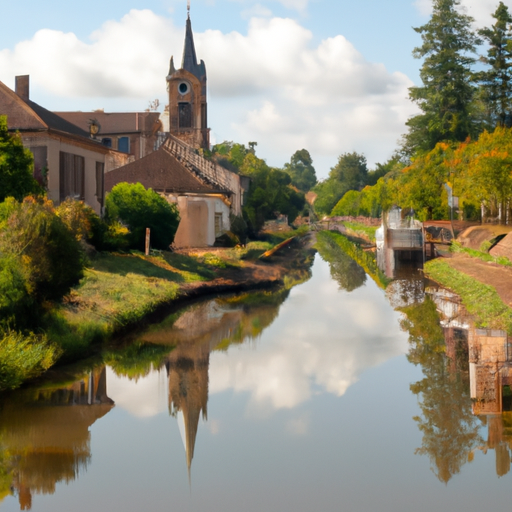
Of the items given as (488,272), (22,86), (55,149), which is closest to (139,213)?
(55,149)

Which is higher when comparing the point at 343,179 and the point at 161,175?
the point at 343,179

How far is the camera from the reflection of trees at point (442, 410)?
10.3 metres

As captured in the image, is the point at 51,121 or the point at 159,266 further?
the point at 51,121

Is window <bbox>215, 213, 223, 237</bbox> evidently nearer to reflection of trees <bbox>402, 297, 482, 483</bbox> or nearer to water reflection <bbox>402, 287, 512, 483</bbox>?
reflection of trees <bbox>402, 297, 482, 483</bbox>

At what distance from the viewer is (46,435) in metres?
11.1

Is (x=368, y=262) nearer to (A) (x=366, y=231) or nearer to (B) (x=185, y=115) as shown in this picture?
(A) (x=366, y=231)

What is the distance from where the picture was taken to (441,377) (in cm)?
1466

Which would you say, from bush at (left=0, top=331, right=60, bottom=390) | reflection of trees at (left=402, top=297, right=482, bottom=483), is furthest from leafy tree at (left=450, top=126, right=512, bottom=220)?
bush at (left=0, top=331, right=60, bottom=390)

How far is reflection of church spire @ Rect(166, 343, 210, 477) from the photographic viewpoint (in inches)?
457

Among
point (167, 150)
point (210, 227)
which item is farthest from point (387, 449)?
point (167, 150)

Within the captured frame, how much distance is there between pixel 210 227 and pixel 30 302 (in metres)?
27.5

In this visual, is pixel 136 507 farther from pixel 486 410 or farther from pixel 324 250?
pixel 324 250

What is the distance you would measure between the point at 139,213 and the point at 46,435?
20.9 meters

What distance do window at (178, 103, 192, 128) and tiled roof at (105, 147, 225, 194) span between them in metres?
37.3
